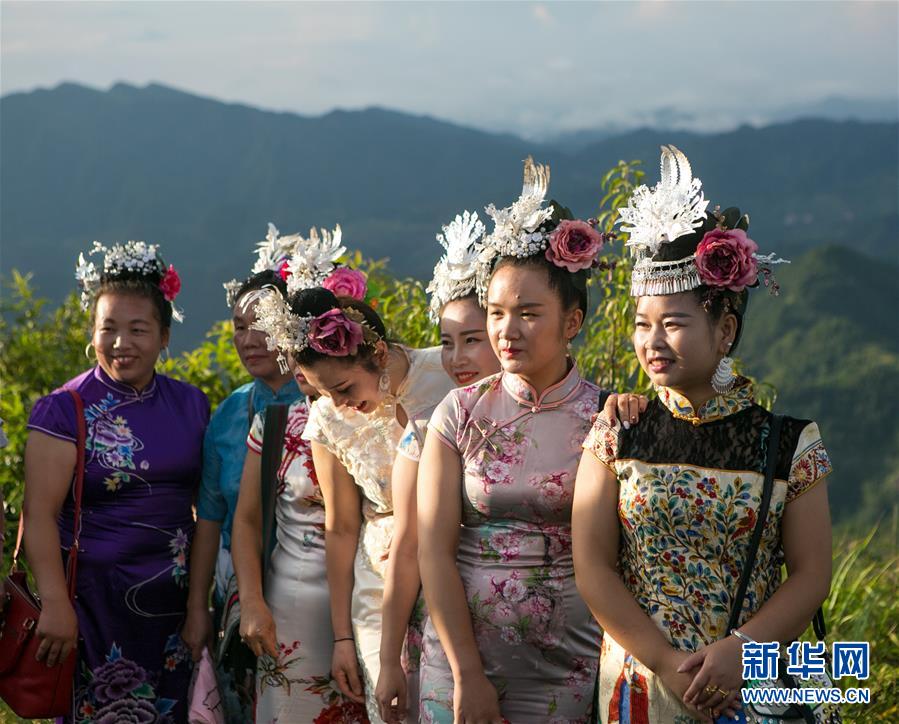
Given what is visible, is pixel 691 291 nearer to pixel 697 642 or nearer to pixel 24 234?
pixel 697 642

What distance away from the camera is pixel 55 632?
3143 mm

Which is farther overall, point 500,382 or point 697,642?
point 500,382

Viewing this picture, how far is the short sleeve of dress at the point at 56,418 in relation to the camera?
327 cm

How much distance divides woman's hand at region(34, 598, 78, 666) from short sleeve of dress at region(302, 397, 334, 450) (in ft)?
2.95

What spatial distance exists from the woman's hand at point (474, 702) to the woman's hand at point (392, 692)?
257mm

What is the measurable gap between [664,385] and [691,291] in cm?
22

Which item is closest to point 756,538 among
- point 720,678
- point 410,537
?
point 720,678

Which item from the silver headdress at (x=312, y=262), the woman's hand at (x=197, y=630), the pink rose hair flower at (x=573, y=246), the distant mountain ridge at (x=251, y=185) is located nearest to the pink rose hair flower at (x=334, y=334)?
the silver headdress at (x=312, y=262)

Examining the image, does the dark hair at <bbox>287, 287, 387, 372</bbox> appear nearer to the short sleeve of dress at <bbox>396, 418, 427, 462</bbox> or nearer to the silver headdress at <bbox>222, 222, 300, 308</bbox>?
the short sleeve of dress at <bbox>396, 418, 427, 462</bbox>

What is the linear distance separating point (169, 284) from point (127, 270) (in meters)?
0.15

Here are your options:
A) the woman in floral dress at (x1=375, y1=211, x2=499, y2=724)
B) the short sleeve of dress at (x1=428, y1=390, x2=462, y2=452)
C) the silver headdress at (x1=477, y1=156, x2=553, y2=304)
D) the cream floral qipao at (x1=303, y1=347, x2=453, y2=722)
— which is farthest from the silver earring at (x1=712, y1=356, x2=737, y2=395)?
the cream floral qipao at (x1=303, y1=347, x2=453, y2=722)

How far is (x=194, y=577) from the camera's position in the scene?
342 cm

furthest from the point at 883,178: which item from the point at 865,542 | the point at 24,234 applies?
the point at 865,542

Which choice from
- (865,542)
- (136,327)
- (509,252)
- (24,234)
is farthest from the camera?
(24,234)
